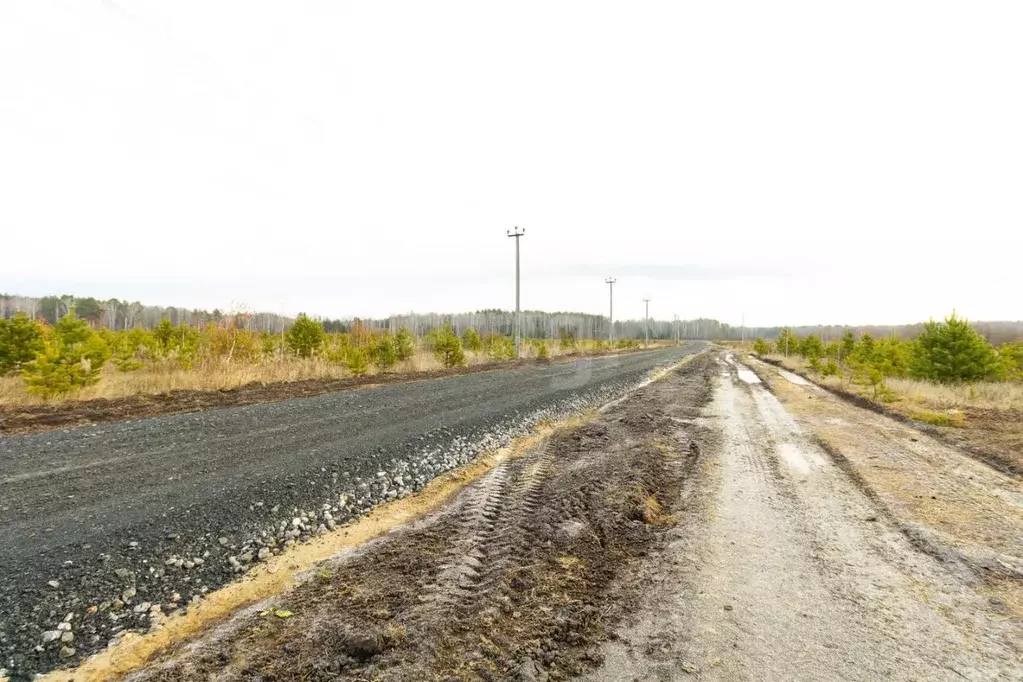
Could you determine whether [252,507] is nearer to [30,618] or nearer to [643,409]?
[30,618]

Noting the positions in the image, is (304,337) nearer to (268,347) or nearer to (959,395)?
(268,347)

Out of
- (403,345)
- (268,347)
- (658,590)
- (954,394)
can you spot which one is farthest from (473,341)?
(658,590)

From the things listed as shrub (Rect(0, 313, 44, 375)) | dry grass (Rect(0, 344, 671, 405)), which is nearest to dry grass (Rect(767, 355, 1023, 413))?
dry grass (Rect(0, 344, 671, 405))

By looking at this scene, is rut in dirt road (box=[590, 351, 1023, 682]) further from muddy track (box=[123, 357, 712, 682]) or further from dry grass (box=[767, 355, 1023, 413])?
dry grass (box=[767, 355, 1023, 413])

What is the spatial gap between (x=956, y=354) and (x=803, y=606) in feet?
74.9

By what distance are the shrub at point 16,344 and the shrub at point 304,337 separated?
10.7m

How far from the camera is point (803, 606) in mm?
3287

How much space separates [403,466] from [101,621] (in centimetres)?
401

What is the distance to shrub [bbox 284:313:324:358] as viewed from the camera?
2642 cm

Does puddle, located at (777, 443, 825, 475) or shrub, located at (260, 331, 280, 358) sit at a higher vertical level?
shrub, located at (260, 331, 280, 358)

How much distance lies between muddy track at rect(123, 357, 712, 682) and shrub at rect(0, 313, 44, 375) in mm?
18262

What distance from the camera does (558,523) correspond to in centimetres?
470

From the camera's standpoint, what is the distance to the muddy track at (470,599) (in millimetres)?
2619

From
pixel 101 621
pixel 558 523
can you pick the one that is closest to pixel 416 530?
pixel 558 523
